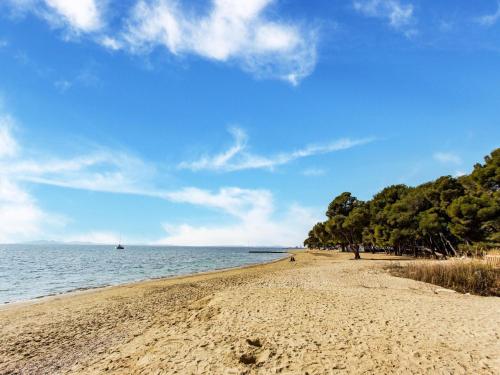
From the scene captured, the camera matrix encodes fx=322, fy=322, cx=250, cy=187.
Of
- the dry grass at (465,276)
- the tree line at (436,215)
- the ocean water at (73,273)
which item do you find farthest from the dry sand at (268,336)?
the tree line at (436,215)

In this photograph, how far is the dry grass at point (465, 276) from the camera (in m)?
22.2

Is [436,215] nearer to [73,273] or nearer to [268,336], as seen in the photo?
[268,336]

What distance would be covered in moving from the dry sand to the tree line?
29.8 m

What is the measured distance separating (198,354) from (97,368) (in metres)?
3.19

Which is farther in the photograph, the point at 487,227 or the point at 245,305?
the point at 487,227

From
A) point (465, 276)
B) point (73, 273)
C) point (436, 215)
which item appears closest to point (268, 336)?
point (465, 276)

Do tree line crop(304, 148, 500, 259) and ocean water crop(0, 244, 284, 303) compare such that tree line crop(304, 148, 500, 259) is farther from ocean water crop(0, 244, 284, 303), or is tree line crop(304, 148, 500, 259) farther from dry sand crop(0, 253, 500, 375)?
dry sand crop(0, 253, 500, 375)

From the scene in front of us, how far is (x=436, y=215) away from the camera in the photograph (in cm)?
5203

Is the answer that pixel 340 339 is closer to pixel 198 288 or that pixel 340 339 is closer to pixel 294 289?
pixel 294 289

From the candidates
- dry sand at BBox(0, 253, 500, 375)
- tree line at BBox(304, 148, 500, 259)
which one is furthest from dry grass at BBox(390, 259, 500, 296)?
tree line at BBox(304, 148, 500, 259)

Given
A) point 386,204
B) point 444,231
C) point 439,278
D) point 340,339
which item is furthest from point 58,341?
point 386,204

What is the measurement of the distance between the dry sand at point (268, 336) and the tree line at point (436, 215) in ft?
97.8

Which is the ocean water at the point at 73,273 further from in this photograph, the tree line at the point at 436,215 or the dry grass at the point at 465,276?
the dry grass at the point at 465,276

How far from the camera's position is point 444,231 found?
54.7 m
